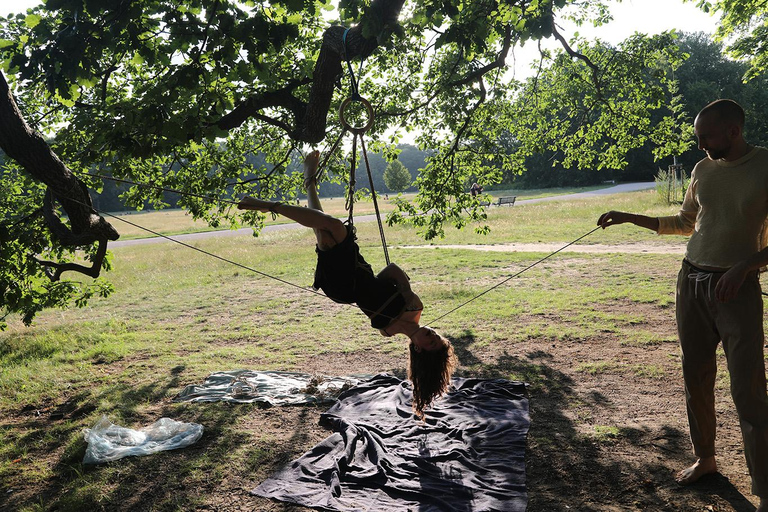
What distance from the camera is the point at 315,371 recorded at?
656 centimetres

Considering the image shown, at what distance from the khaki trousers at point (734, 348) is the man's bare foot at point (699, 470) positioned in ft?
1.41

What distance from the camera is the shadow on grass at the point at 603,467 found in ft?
11.2

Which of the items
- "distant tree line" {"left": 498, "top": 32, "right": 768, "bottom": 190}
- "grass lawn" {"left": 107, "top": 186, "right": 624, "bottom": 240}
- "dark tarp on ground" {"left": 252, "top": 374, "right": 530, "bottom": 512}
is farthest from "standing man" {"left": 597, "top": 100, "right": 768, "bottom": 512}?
"distant tree line" {"left": 498, "top": 32, "right": 768, "bottom": 190}

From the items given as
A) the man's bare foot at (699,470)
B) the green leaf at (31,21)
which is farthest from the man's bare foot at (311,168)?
the man's bare foot at (699,470)

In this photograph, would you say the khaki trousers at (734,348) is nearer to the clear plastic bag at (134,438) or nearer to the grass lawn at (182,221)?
the clear plastic bag at (134,438)

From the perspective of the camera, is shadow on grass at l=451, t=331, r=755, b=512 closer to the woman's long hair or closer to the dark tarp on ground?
the dark tarp on ground

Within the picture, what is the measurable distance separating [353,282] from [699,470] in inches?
109

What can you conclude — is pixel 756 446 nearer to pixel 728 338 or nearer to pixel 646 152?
pixel 728 338

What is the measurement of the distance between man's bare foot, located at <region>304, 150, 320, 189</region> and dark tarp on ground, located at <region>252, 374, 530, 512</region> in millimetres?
2282

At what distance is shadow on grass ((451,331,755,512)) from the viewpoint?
341 cm

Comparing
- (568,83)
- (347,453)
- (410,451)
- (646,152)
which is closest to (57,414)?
(347,453)

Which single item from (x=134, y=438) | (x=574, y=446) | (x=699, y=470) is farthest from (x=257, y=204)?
(x=699, y=470)

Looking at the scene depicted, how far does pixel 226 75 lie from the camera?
4418 mm

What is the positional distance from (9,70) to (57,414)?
3.56 meters
